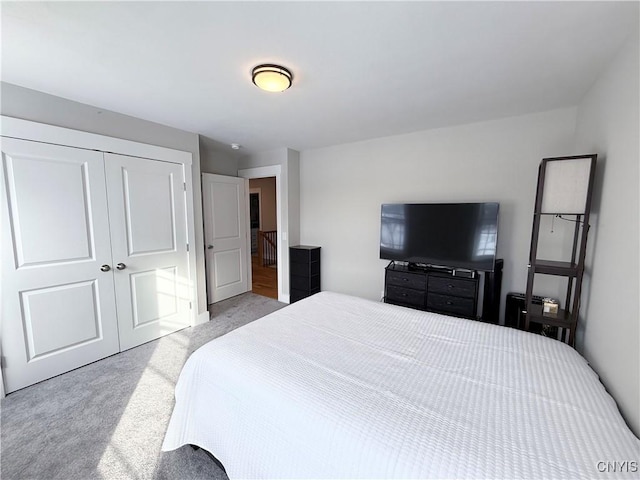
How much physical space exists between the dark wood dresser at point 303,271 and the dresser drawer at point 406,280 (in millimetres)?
1276

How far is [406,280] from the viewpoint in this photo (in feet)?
9.86

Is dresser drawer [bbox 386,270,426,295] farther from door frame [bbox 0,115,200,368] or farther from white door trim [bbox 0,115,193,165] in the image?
white door trim [bbox 0,115,193,165]

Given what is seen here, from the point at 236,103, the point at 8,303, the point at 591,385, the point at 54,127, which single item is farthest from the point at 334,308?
the point at 54,127

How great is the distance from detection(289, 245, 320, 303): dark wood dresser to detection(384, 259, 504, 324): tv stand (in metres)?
1.26

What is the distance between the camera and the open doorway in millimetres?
5207

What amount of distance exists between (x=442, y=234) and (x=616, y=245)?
1.47 metres

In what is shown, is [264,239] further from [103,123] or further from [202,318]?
[103,123]

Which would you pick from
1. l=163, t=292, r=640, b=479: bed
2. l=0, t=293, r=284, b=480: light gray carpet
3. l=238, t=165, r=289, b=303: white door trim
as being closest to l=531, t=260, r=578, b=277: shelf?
l=163, t=292, r=640, b=479: bed

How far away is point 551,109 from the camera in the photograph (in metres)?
2.46

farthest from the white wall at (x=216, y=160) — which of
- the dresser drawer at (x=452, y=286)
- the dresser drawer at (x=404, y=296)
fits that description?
the dresser drawer at (x=452, y=286)

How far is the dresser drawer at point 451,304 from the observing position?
106 inches

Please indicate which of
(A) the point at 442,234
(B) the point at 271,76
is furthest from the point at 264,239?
(B) the point at 271,76

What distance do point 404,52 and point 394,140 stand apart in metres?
1.84

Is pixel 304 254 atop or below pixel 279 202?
below
